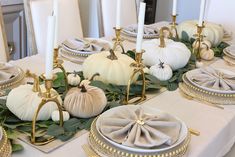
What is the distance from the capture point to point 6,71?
1108 mm

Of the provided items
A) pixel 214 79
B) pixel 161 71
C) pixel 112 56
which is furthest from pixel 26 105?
pixel 214 79

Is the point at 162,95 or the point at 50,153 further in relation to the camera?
the point at 162,95

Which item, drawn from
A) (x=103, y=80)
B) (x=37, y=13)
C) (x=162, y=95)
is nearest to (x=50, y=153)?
(x=103, y=80)

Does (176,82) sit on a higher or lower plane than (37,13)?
lower

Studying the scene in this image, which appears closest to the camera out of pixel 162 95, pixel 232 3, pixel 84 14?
pixel 162 95

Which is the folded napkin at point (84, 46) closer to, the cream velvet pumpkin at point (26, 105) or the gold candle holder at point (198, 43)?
the gold candle holder at point (198, 43)

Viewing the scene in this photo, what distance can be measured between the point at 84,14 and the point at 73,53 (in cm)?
144

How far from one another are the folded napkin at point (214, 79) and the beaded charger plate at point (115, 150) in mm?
379

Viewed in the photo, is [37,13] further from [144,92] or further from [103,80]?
[144,92]

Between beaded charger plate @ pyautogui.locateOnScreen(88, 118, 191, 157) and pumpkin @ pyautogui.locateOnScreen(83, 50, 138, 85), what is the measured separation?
317mm

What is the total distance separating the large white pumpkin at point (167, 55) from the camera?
1.24m

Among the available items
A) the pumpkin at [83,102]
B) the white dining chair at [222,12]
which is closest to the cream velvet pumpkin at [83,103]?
the pumpkin at [83,102]

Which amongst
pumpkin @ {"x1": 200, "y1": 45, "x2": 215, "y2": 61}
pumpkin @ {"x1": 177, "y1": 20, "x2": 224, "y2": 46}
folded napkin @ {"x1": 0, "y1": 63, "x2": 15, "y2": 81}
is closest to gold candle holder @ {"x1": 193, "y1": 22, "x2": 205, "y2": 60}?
pumpkin @ {"x1": 200, "y1": 45, "x2": 215, "y2": 61}

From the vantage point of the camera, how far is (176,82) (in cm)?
121
